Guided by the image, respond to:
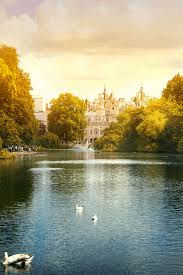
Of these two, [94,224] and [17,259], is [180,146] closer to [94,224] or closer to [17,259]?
[94,224]

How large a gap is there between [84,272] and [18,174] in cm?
3223

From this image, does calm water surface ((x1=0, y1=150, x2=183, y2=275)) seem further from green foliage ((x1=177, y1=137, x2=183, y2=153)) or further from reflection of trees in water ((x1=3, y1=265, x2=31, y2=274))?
green foliage ((x1=177, y1=137, x2=183, y2=153))

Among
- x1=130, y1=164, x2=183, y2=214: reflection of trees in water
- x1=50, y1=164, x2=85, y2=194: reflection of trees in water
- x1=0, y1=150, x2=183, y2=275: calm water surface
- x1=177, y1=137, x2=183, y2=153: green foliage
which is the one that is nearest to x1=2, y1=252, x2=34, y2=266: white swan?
x1=0, y1=150, x2=183, y2=275: calm water surface

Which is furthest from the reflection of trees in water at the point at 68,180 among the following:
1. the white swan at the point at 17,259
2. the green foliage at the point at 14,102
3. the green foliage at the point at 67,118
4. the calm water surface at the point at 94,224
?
the green foliage at the point at 67,118

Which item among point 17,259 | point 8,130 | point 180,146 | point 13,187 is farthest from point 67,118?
point 17,259

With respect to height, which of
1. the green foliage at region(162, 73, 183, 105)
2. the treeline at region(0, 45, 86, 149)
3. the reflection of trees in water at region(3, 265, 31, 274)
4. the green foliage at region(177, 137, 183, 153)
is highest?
the green foliage at region(162, 73, 183, 105)

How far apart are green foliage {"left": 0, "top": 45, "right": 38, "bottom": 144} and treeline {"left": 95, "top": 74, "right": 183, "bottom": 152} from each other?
24071mm

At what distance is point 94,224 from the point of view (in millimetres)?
28328

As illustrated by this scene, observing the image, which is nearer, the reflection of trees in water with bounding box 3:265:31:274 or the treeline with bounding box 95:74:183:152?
the reflection of trees in water with bounding box 3:265:31:274

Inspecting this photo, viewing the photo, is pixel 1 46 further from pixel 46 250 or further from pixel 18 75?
pixel 46 250

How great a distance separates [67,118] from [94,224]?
4651 inches

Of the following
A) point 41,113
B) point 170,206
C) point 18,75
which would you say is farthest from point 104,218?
point 41,113

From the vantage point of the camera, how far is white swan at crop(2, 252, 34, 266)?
68.6 ft

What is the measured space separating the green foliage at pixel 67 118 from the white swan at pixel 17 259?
123m
